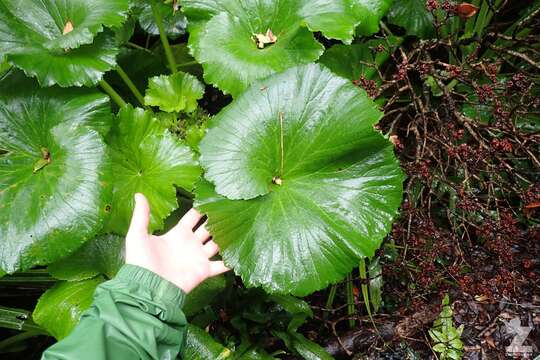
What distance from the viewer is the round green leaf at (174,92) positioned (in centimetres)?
178

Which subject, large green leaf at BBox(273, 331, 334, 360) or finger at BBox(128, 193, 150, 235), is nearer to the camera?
finger at BBox(128, 193, 150, 235)

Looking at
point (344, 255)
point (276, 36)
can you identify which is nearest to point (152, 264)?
point (344, 255)

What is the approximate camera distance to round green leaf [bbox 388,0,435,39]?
6.45 ft

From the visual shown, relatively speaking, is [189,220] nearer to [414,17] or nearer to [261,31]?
[261,31]

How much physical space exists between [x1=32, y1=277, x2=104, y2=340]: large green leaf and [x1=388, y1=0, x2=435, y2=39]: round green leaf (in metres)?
1.75

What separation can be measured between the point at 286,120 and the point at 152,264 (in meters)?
0.61

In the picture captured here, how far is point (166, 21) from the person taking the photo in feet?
6.91

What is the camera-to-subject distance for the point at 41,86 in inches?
59.1

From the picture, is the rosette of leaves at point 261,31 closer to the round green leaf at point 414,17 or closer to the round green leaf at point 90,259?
the round green leaf at point 414,17

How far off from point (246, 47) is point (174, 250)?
2.58 feet

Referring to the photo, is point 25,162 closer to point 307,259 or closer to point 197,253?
point 197,253

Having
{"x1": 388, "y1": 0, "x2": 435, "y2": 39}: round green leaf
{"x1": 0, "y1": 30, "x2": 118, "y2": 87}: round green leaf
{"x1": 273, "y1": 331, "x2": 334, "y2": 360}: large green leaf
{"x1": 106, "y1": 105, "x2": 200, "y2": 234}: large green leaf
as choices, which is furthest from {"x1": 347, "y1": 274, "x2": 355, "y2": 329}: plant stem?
{"x1": 0, "y1": 30, "x2": 118, "y2": 87}: round green leaf

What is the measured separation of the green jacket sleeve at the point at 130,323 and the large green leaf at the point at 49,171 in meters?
0.38

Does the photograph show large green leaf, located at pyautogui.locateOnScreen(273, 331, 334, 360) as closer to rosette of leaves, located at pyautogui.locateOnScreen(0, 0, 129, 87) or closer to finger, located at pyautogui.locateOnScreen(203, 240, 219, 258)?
finger, located at pyautogui.locateOnScreen(203, 240, 219, 258)
